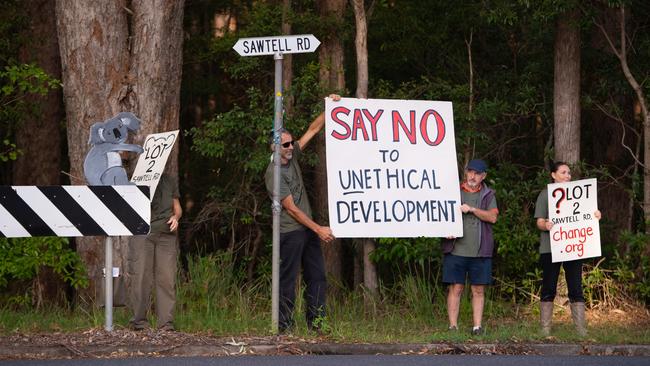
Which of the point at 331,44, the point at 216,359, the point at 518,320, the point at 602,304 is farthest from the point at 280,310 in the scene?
the point at 331,44

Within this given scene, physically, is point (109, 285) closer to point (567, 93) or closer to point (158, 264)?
point (158, 264)

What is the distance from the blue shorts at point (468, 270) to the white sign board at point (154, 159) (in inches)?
116

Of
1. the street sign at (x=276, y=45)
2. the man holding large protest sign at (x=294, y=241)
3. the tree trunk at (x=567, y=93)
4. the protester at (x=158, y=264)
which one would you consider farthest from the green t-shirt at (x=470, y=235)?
the tree trunk at (x=567, y=93)

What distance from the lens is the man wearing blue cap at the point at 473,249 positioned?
12.5 metres

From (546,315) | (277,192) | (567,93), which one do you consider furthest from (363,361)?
(567,93)

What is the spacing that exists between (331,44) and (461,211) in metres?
6.06

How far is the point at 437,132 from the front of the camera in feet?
42.2

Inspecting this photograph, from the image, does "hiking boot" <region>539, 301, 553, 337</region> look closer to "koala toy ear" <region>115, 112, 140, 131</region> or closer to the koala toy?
the koala toy

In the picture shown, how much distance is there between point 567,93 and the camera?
15.9 metres

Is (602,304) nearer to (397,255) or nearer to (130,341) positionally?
(397,255)

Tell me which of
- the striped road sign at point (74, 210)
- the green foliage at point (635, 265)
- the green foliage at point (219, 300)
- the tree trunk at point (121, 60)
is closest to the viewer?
the striped road sign at point (74, 210)

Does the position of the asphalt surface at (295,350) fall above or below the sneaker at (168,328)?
below

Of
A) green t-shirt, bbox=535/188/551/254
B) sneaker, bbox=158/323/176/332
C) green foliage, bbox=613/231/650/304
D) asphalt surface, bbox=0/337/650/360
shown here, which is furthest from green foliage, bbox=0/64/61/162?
green foliage, bbox=613/231/650/304

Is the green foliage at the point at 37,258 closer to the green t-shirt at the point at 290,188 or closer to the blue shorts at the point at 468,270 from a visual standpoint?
the green t-shirt at the point at 290,188
